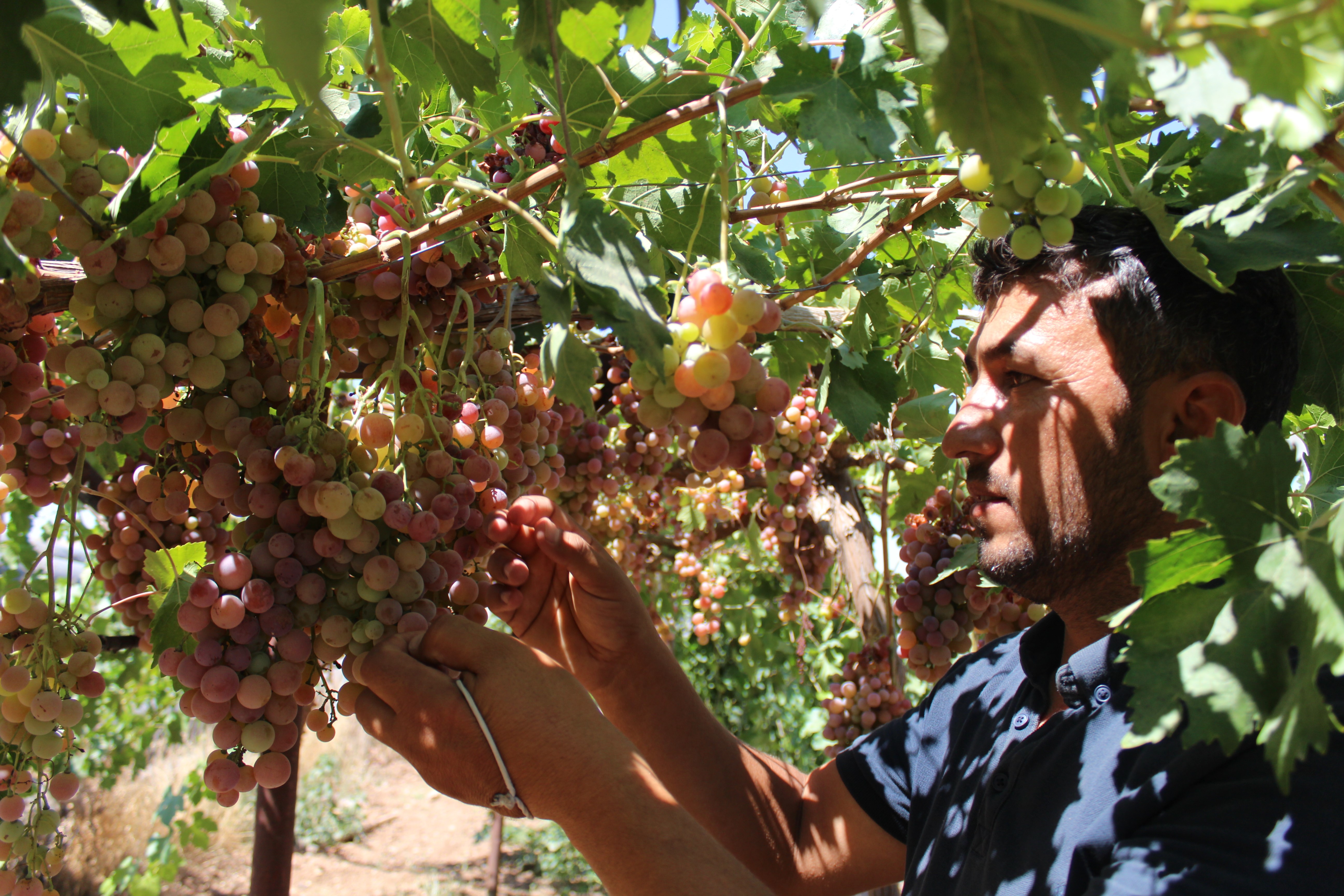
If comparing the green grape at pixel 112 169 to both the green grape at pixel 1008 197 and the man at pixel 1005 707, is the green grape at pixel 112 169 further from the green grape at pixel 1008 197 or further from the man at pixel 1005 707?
the green grape at pixel 1008 197

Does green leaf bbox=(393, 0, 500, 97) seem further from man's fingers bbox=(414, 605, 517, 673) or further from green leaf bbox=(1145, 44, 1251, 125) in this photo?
green leaf bbox=(1145, 44, 1251, 125)

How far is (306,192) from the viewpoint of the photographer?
1.36 meters

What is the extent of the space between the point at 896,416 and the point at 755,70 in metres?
1.48

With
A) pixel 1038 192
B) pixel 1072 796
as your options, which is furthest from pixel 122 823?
pixel 1038 192

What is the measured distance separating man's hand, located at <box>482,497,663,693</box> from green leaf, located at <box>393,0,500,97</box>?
0.71 metres

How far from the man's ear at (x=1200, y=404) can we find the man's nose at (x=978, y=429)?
10.8 inches

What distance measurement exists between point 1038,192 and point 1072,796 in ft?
3.22

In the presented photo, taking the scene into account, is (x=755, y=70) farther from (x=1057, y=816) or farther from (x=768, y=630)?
(x=768, y=630)

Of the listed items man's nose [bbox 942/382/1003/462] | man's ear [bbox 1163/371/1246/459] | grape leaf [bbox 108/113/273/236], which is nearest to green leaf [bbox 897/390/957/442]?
man's nose [bbox 942/382/1003/462]

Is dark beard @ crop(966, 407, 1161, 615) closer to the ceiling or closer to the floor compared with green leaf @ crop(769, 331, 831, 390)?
closer to the floor

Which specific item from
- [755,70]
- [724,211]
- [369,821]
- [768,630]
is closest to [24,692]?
[724,211]

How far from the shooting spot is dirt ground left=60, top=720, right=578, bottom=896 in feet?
26.4

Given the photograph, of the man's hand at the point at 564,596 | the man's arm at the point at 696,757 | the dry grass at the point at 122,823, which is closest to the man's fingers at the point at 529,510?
the man's hand at the point at 564,596

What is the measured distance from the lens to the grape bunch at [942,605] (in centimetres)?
249
